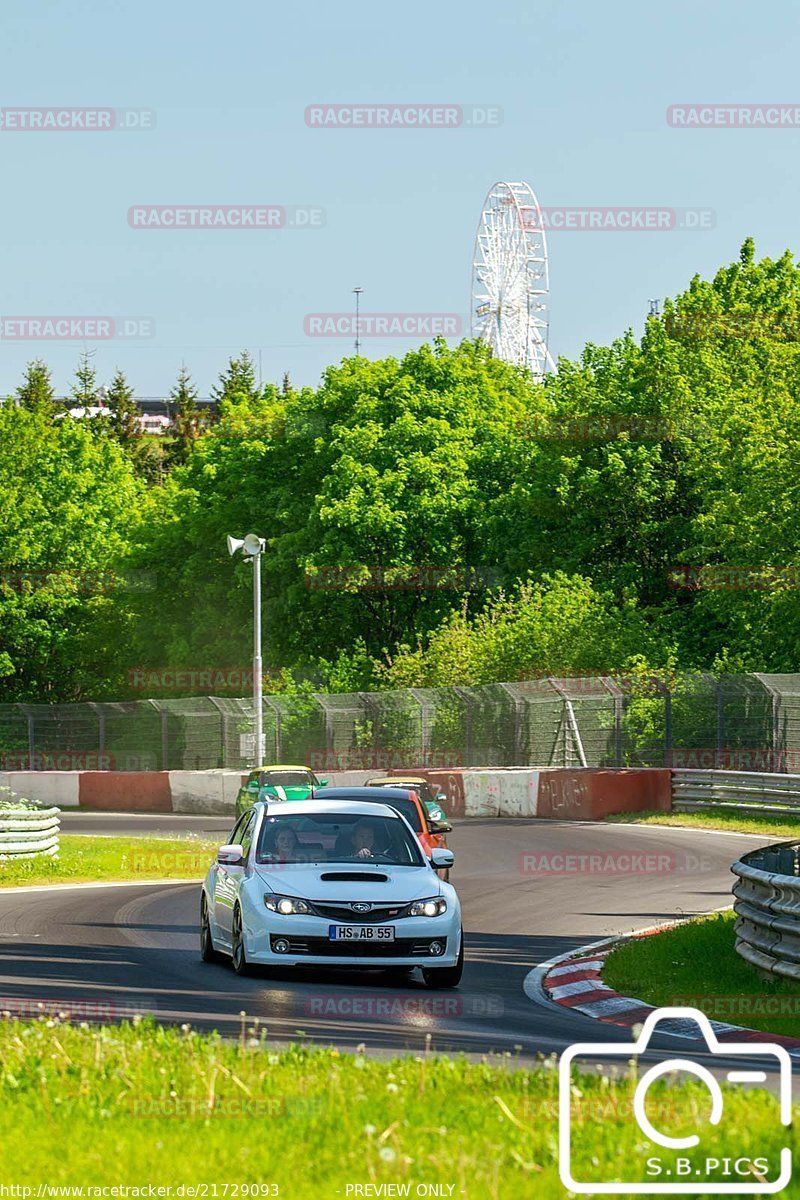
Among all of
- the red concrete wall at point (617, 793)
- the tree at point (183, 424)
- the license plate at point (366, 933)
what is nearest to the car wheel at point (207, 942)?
the license plate at point (366, 933)

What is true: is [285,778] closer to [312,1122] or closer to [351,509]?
[312,1122]

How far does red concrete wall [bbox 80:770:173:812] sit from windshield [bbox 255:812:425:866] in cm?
3256

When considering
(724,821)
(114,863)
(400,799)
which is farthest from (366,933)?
(724,821)

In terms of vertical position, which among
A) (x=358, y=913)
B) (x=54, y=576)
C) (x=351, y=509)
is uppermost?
(x=351, y=509)

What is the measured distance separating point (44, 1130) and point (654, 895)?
1654cm

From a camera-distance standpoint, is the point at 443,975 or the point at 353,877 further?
the point at 353,877

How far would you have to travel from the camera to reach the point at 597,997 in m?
14.4

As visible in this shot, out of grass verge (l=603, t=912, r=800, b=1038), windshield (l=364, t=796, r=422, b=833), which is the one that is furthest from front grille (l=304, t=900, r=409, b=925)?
windshield (l=364, t=796, r=422, b=833)

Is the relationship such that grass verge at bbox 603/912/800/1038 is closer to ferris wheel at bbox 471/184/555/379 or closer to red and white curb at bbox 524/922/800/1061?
red and white curb at bbox 524/922/800/1061

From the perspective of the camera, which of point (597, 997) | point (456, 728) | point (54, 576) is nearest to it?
point (597, 997)

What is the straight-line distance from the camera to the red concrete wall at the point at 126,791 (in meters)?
48.2

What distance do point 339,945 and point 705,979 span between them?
2873mm

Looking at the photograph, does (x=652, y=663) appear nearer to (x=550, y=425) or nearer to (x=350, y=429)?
(x=550, y=425)

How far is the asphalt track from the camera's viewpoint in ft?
39.7
